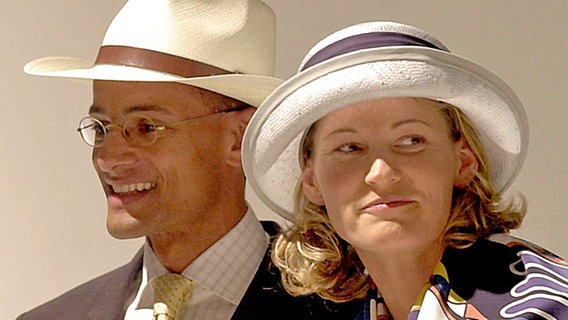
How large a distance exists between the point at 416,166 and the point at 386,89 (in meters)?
0.10

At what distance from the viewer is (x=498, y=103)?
126 cm

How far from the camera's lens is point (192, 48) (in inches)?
60.9

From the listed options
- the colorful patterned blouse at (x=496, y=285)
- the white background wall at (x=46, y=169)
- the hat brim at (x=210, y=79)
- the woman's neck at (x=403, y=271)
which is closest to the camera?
the colorful patterned blouse at (x=496, y=285)

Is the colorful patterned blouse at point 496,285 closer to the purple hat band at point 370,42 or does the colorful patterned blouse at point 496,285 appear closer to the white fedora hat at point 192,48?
the purple hat band at point 370,42

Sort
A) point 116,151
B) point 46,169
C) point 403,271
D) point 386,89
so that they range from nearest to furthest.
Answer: point 386,89
point 403,271
point 116,151
point 46,169

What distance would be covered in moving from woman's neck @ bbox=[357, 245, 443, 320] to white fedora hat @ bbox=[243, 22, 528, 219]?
0.15m

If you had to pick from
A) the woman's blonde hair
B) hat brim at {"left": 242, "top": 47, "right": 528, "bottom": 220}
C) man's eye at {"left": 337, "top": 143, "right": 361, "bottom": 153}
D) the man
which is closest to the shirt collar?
the man

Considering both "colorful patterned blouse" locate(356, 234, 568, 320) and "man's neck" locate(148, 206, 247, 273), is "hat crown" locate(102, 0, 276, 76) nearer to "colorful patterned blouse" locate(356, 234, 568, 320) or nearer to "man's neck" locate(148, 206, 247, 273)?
"man's neck" locate(148, 206, 247, 273)

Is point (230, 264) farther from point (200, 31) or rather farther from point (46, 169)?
point (46, 169)

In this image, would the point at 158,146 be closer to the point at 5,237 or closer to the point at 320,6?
the point at 320,6

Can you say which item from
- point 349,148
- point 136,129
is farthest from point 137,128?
point 349,148

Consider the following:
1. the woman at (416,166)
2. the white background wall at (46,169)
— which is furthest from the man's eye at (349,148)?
the white background wall at (46,169)

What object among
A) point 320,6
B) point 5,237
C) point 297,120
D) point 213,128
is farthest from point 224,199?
point 5,237

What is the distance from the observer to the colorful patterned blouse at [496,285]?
1172 millimetres
